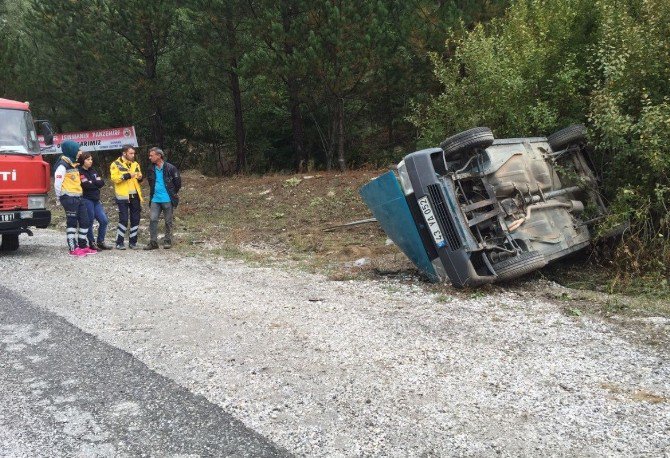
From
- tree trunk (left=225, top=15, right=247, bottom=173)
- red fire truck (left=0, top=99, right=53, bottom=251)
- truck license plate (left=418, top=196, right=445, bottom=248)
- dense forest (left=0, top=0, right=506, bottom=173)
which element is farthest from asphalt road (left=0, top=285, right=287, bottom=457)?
tree trunk (left=225, top=15, right=247, bottom=173)

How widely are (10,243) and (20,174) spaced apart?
1.56 meters

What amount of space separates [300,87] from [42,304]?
11.7 m

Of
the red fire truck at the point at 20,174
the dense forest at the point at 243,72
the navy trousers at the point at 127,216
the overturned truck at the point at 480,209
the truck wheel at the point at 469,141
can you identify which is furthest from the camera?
the dense forest at the point at 243,72

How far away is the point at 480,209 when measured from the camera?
6.55 meters

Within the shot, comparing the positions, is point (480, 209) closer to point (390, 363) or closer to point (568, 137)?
point (568, 137)

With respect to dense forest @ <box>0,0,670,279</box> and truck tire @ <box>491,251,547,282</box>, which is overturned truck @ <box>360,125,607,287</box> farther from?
dense forest @ <box>0,0,670,279</box>

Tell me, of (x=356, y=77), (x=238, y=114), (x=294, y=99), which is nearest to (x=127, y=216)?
(x=356, y=77)

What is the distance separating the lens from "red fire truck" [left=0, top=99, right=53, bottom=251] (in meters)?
8.99

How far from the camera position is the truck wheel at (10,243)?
32.9 ft

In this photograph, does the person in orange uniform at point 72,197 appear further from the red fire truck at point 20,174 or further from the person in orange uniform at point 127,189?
the person in orange uniform at point 127,189

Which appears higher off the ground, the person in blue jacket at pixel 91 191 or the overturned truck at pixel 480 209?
the person in blue jacket at pixel 91 191

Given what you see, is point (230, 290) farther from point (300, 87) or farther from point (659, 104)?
point (300, 87)

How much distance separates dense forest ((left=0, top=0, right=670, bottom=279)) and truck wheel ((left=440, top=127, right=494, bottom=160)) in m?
1.66

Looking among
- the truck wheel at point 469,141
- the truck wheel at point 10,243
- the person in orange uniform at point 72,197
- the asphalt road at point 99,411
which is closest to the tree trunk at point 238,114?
the person in orange uniform at point 72,197
